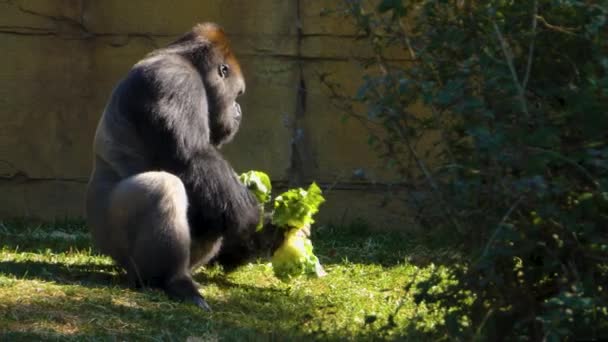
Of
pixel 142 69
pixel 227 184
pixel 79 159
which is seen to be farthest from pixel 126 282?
pixel 79 159

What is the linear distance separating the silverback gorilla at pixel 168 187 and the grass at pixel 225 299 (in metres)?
0.17

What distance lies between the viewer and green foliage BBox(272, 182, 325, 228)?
18.6 feet

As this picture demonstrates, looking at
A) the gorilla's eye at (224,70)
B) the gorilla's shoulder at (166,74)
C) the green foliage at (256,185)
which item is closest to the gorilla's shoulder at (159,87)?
the gorilla's shoulder at (166,74)

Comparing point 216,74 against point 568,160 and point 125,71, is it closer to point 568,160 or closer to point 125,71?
point 125,71

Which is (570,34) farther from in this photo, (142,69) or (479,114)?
(142,69)

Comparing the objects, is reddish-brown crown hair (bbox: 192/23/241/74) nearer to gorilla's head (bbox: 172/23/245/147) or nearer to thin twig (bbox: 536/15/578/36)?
gorilla's head (bbox: 172/23/245/147)

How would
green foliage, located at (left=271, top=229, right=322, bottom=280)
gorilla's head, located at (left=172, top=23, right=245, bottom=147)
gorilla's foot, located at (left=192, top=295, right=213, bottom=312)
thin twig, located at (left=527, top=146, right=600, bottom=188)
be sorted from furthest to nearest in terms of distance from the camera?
gorilla's head, located at (left=172, top=23, right=245, bottom=147) → green foliage, located at (left=271, top=229, right=322, bottom=280) → gorilla's foot, located at (left=192, top=295, right=213, bottom=312) → thin twig, located at (left=527, top=146, right=600, bottom=188)

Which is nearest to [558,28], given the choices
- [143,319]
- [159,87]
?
[143,319]

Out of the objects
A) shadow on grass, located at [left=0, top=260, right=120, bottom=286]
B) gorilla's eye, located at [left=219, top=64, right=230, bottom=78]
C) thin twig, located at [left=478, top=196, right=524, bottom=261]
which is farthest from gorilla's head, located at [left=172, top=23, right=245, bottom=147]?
thin twig, located at [left=478, top=196, right=524, bottom=261]

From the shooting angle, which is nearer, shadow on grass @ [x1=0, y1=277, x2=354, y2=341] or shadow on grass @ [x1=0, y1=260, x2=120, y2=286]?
shadow on grass @ [x1=0, y1=277, x2=354, y2=341]

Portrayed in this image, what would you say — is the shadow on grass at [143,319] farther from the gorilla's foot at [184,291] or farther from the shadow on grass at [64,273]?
the shadow on grass at [64,273]

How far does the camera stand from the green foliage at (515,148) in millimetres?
2982

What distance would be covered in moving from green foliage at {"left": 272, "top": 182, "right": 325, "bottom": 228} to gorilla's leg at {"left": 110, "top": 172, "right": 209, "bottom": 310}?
0.65 meters

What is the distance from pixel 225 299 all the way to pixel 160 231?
0.50 metres
